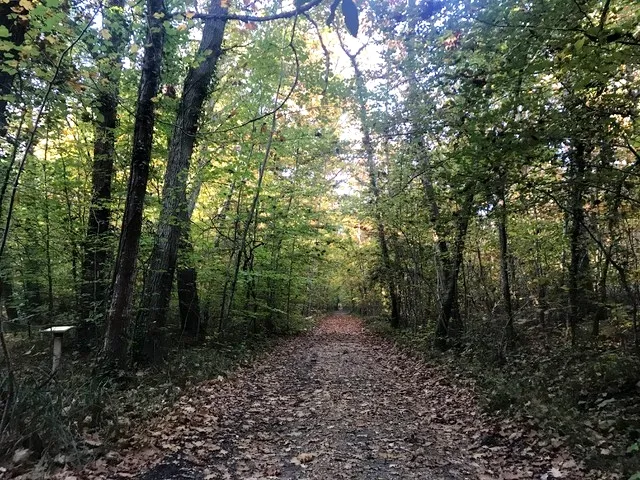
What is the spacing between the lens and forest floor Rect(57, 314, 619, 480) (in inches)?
181

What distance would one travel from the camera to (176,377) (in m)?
7.89

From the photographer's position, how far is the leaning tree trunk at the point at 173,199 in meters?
8.76

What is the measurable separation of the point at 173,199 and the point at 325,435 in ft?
18.0

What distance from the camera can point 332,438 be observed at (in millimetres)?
5746

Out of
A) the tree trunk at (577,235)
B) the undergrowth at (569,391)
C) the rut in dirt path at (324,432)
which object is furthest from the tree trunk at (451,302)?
the tree trunk at (577,235)

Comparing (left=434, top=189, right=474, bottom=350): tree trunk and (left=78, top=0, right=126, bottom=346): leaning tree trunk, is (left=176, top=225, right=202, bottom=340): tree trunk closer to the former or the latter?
(left=78, top=0, right=126, bottom=346): leaning tree trunk

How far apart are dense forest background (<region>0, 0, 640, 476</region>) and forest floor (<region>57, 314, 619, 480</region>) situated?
543 mm

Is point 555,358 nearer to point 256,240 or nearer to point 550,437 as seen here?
point 550,437

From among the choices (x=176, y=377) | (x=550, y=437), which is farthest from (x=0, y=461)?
(x=550, y=437)

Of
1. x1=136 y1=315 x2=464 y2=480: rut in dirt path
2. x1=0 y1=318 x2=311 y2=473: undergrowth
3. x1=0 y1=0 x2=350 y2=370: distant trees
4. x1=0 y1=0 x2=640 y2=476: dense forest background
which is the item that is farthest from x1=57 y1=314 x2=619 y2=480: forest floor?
x1=0 y1=0 x2=350 y2=370: distant trees

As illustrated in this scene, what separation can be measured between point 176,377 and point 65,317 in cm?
618

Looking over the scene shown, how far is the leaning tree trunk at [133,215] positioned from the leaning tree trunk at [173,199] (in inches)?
77.3

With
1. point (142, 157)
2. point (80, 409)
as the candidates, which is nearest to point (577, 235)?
point (142, 157)

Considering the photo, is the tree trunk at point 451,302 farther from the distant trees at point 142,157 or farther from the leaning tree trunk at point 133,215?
the leaning tree trunk at point 133,215
